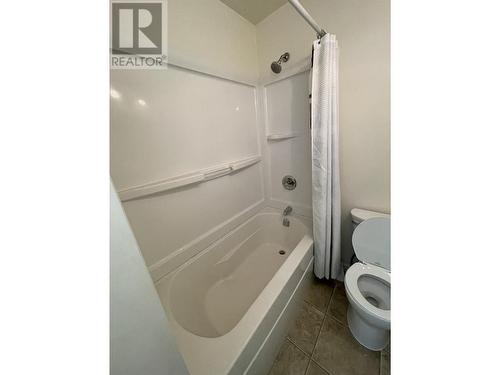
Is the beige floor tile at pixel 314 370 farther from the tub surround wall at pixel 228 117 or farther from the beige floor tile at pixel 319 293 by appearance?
the tub surround wall at pixel 228 117

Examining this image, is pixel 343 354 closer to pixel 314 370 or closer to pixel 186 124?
pixel 314 370

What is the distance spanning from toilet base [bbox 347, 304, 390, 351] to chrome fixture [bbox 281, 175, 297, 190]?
46.6 inches

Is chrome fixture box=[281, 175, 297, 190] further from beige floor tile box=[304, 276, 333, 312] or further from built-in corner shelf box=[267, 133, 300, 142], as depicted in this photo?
beige floor tile box=[304, 276, 333, 312]

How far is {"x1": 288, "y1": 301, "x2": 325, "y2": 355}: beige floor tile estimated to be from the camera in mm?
1133

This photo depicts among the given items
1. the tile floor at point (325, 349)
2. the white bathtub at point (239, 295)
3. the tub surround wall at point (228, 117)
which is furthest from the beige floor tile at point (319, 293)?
the tub surround wall at point (228, 117)

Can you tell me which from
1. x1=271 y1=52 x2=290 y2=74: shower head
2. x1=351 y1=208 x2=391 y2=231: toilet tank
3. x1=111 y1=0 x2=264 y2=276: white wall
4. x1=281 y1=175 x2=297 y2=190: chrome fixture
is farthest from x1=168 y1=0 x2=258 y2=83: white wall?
x1=351 y1=208 x2=391 y2=231: toilet tank

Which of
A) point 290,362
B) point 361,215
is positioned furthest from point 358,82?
point 290,362

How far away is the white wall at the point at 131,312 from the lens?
33cm
